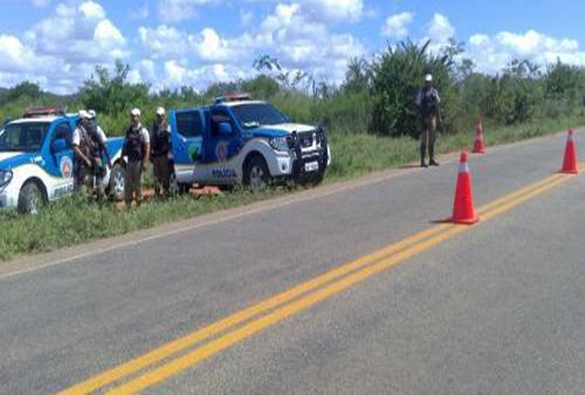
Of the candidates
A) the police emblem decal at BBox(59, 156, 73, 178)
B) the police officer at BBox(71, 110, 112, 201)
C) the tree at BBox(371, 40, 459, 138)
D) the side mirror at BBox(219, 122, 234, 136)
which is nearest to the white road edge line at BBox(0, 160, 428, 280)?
the side mirror at BBox(219, 122, 234, 136)

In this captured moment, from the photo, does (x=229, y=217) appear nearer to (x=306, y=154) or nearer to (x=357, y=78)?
(x=306, y=154)

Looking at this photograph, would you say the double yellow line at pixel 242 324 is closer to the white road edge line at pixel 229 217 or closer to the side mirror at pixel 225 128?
the white road edge line at pixel 229 217

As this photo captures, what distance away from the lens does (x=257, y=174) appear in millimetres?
16594

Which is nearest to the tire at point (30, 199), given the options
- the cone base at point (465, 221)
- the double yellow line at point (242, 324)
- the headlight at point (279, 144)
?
the headlight at point (279, 144)

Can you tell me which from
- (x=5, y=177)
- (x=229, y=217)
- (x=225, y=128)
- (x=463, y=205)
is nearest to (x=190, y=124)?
(x=225, y=128)

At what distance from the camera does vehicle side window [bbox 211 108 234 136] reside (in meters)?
17.2

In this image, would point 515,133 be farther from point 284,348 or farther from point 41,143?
point 284,348

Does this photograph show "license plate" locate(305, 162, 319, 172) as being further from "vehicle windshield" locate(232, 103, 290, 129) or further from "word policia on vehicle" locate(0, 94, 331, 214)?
"vehicle windshield" locate(232, 103, 290, 129)

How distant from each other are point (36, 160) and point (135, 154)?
1.77 meters

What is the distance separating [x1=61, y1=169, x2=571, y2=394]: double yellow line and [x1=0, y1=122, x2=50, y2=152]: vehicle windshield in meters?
8.24

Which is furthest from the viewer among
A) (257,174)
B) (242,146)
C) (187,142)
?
(187,142)

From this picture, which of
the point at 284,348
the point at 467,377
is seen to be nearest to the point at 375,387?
the point at 467,377

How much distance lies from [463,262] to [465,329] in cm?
246

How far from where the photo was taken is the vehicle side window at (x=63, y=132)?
15.6 metres
